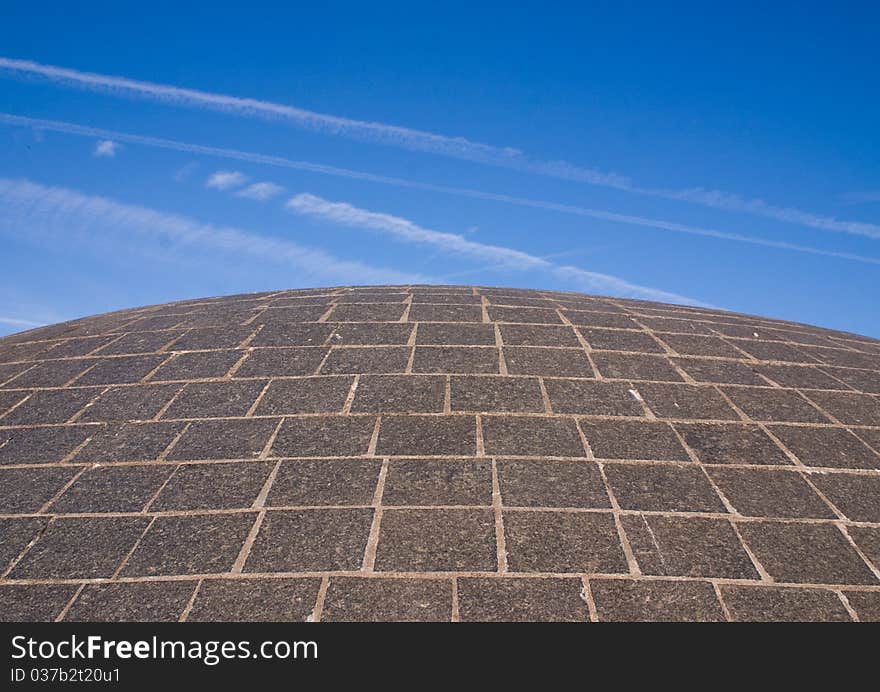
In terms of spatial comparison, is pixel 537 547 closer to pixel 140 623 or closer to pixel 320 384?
pixel 140 623

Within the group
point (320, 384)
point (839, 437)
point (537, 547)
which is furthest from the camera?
point (320, 384)

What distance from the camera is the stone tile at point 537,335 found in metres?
5.93

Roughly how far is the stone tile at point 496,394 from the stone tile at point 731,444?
3.77 ft

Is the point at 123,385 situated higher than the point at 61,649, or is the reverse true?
the point at 123,385

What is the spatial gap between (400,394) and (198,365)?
2050 millimetres

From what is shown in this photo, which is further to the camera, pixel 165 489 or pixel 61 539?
pixel 165 489

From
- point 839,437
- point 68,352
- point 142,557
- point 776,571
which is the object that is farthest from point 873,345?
point 68,352

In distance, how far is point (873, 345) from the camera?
771cm

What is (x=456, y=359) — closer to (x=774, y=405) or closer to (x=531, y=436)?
(x=531, y=436)

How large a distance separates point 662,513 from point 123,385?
4.56m

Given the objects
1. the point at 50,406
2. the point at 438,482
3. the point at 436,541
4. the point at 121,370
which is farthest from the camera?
the point at 121,370

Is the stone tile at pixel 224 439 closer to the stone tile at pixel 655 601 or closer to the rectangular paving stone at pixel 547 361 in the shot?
the rectangular paving stone at pixel 547 361

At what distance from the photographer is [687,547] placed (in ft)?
11.2

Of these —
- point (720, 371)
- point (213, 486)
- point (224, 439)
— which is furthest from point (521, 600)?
point (720, 371)
